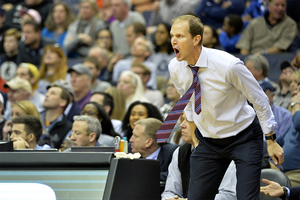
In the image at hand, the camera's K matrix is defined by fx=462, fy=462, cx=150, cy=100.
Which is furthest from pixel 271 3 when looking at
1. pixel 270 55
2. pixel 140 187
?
pixel 140 187

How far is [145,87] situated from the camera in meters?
7.10

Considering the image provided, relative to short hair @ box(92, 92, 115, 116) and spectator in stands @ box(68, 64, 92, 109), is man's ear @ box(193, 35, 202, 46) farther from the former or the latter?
spectator in stands @ box(68, 64, 92, 109)

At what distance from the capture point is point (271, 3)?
22.9 feet

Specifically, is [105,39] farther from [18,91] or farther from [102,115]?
[102,115]

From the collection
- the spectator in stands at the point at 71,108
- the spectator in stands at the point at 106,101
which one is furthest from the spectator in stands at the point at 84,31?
the spectator in stands at the point at 106,101

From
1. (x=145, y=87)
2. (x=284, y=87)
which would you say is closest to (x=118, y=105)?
(x=145, y=87)

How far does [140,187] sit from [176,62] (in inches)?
36.8

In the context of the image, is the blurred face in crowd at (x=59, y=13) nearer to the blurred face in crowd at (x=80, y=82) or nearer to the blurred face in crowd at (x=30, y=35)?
the blurred face in crowd at (x=30, y=35)

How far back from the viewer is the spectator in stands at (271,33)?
6988 mm

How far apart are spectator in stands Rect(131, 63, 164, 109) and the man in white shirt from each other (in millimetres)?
3786

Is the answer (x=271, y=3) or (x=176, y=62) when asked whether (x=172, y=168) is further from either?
(x=271, y=3)

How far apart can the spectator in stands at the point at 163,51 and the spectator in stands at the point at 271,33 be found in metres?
1.19

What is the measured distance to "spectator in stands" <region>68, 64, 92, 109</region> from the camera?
7.00 metres

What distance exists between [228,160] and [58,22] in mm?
7240
